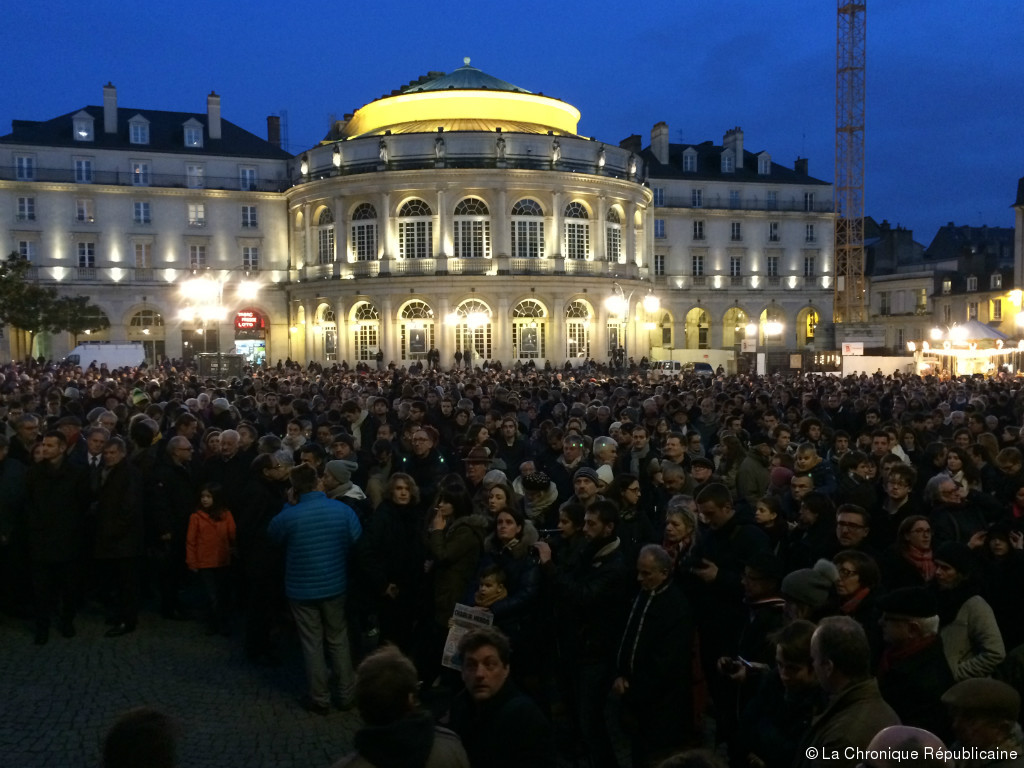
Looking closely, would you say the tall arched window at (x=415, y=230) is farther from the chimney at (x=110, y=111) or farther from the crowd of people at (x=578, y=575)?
the crowd of people at (x=578, y=575)

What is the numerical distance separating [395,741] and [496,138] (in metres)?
48.7

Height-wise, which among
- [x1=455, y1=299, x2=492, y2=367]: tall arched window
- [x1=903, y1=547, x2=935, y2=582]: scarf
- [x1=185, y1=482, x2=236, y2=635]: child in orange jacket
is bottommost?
[x1=185, y1=482, x2=236, y2=635]: child in orange jacket

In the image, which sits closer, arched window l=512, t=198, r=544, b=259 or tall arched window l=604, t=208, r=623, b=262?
arched window l=512, t=198, r=544, b=259

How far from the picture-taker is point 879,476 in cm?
922

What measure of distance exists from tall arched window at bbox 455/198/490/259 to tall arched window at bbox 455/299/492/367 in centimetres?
283

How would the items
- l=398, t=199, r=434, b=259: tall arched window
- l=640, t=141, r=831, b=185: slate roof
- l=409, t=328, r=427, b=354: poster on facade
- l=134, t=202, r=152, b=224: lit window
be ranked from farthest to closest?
l=640, t=141, r=831, b=185: slate roof → l=134, t=202, r=152, b=224: lit window → l=398, t=199, r=434, b=259: tall arched window → l=409, t=328, r=427, b=354: poster on facade

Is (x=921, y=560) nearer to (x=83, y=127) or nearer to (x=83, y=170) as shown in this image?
(x=83, y=170)

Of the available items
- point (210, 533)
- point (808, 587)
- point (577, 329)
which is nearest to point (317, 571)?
point (210, 533)

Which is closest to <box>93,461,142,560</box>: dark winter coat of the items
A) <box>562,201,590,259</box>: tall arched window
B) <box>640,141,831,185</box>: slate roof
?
<box>562,201,590,259</box>: tall arched window

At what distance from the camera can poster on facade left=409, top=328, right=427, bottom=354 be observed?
163ft

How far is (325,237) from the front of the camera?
53625 mm

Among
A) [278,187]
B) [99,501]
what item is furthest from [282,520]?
[278,187]

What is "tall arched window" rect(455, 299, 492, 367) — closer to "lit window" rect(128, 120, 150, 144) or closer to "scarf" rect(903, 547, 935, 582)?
"lit window" rect(128, 120, 150, 144)

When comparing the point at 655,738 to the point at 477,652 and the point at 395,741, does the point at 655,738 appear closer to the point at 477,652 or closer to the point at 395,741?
the point at 477,652
